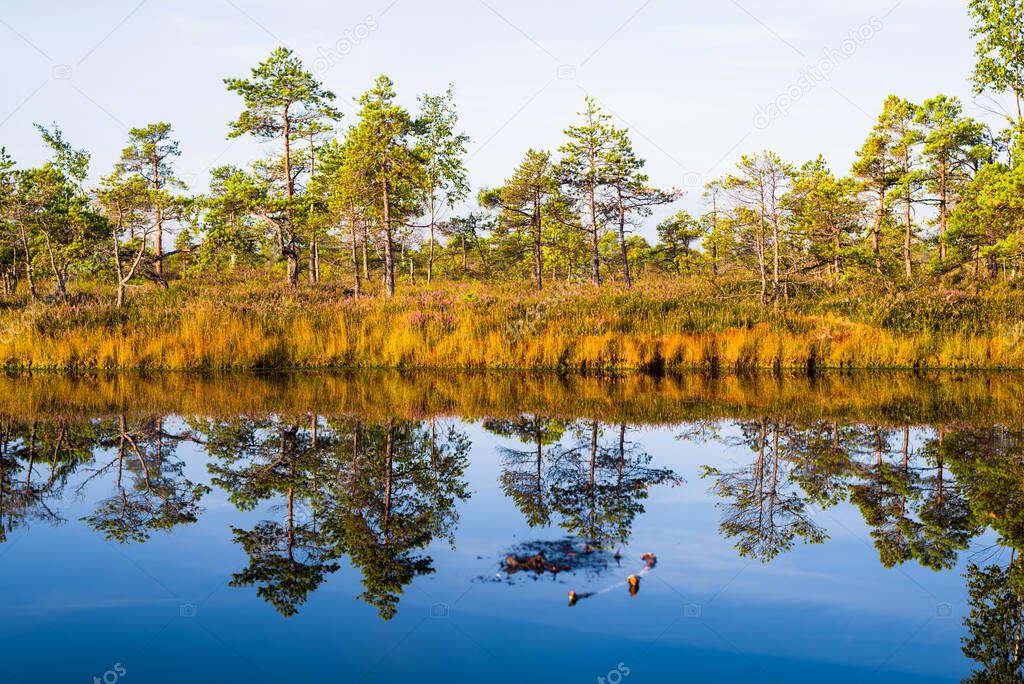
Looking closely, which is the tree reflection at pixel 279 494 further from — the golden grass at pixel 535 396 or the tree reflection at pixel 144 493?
the golden grass at pixel 535 396

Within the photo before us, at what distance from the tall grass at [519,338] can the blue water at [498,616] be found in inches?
466

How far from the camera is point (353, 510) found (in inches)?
218

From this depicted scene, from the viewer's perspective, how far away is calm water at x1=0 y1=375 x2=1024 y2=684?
353cm

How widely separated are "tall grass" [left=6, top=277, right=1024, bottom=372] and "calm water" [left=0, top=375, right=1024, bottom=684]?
7557mm

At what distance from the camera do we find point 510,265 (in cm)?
4891

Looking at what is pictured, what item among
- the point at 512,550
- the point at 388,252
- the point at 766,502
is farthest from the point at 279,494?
the point at 388,252

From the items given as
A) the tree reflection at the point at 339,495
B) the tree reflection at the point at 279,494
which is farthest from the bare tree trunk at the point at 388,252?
the tree reflection at the point at 339,495

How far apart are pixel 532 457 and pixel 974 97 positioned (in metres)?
20.8

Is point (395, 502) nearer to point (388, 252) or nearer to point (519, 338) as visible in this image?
point (519, 338)

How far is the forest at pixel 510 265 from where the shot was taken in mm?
17219

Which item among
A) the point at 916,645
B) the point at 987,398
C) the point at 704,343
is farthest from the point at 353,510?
the point at 704,343

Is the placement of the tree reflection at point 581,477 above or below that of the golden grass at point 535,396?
below

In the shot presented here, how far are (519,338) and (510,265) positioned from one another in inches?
1260

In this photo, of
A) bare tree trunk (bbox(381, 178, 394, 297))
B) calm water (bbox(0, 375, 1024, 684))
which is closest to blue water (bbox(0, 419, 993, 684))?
calm water (bbox(0, 375, 1024, 684))
